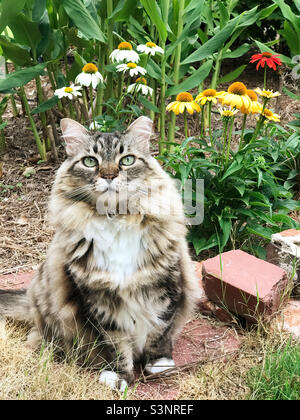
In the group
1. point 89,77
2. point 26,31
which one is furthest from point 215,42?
point 26,31

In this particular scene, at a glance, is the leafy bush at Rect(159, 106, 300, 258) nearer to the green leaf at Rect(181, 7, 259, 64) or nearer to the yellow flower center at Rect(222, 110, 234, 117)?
the yellow flower center at Rect(222, 110, 234, 117)

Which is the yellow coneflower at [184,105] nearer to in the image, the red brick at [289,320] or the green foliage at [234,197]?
the green foliage at [234,197]

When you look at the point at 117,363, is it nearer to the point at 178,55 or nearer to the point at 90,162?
the point at 90,162

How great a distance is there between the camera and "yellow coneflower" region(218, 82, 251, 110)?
2543 millimetres

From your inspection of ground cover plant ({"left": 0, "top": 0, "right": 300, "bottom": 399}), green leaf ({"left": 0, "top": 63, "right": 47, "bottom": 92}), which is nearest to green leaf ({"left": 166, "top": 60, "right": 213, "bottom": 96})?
ground cover plant ({"left": 0, "top": 0, "right": 300, "bottom": 399})

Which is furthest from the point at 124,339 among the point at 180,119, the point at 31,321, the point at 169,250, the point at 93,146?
the point at 180,119

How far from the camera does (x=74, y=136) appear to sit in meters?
1.96

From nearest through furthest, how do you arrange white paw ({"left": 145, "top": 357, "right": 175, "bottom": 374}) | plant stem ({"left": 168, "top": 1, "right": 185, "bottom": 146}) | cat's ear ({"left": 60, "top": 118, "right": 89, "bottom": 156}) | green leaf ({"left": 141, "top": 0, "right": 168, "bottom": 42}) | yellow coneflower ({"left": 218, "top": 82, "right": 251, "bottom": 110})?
1. cat's ear ({"left": 60, "top": 118, "right": 89, "bottom": 156})
2. white paw ({"left": 145, "top": 357, "right": 175, "bottom": 374})
3. yellow coneflower ({"left": 218, "top": 82, "right": 251, "bottom": 110})
4. green leaf ({"left": 141, "top": 0, "right": 168, "bottom": 42})
5. plant stem ({"left": 168, "top": 1, "right": 185, "bottom": 146})

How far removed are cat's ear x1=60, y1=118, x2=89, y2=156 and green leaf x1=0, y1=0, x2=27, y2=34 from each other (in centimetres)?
158

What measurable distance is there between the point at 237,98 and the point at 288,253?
877 millimetres

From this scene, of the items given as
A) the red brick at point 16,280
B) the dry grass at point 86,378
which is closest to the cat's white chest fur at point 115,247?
the dry grass at point 86,378

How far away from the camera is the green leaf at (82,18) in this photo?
3.27m

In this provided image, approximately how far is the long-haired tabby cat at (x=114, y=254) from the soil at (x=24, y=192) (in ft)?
3.94

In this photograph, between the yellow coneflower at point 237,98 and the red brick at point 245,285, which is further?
→ the yellow coneflower at point 237,98
